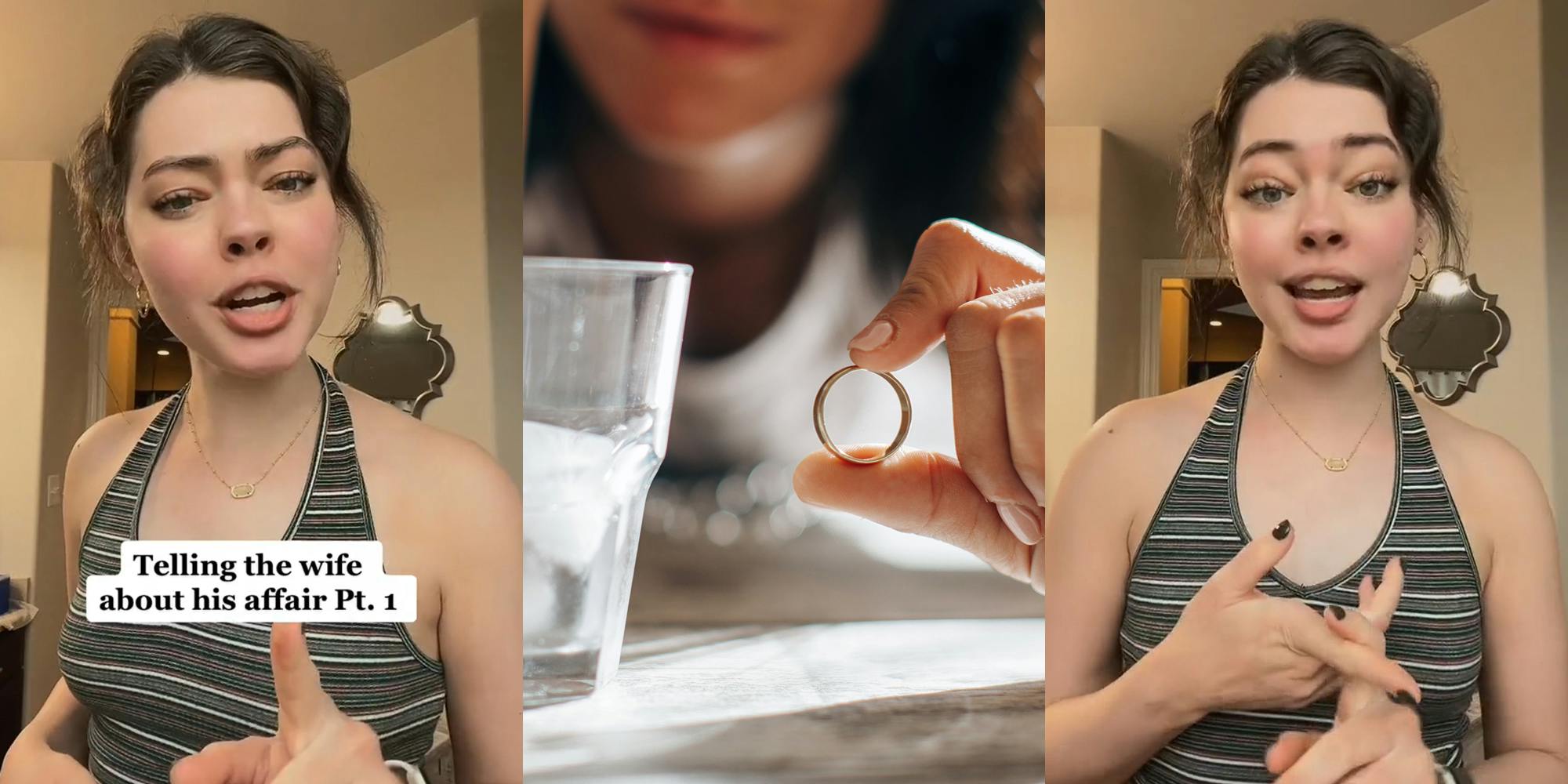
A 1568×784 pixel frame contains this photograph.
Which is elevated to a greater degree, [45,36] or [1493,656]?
[45,36]

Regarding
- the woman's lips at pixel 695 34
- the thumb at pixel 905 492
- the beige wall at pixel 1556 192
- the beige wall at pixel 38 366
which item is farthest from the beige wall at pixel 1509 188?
the beige wall at pixel 38 366

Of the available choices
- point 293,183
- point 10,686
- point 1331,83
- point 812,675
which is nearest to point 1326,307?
point 1331,83

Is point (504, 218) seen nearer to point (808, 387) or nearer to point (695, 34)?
point (695, 34)

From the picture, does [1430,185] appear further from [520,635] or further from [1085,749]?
[520,635]

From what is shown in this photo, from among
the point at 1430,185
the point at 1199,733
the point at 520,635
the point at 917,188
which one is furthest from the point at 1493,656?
the point at 520,635

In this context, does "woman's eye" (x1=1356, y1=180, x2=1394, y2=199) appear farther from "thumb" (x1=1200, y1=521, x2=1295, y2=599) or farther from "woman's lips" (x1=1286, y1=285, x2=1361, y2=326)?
"thumb" (x1=1200, y1=521, x2=1295, y2=599)
